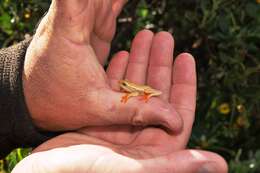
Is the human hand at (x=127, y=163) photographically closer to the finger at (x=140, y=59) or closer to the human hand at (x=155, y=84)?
the human hand at (x=155, y=84)

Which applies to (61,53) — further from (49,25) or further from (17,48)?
(17,48)

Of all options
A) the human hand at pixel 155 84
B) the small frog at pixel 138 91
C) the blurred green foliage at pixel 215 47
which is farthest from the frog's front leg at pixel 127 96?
the blurred green foliage at pixel 215 47

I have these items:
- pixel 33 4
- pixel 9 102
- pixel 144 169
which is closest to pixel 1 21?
pixel 33 4

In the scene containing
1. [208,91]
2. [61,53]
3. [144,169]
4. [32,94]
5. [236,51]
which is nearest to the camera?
[144,169]

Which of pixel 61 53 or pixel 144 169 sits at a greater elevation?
pixel 61 53

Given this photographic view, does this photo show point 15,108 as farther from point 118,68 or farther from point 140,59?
point 140,59

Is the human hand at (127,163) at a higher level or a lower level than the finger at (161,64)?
lower

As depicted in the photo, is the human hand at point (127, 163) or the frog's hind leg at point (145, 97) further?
the frog's hind leg at point (145, 97)
